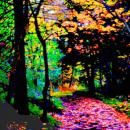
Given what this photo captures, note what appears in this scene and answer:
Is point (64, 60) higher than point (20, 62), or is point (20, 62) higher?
point (20, 62)

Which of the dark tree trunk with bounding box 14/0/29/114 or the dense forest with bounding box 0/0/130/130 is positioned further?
the dense forest with bounding box 0/0/130/130

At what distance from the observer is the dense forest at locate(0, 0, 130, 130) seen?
12.4 metres

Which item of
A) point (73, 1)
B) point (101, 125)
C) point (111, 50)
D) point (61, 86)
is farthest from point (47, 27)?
point (61, 86)

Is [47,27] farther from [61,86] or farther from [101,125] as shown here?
[61,86]

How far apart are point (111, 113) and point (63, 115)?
2.90 meters

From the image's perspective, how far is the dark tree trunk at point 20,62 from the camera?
485 inches

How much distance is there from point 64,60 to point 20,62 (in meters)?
22.6

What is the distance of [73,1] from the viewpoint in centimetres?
1802

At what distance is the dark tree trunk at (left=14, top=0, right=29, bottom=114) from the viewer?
1233cm

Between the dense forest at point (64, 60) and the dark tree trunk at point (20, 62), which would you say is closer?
the dark tree trunk at point (20, 62)

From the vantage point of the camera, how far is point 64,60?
114 ft

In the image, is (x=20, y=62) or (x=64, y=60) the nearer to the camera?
(x=20, y=62)

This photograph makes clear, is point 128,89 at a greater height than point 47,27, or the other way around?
point 47,27

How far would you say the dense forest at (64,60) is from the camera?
40.8 feet
